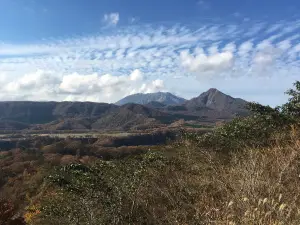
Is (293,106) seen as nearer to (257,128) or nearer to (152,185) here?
(257,128)

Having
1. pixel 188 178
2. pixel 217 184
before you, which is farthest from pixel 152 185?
pixel 217 184

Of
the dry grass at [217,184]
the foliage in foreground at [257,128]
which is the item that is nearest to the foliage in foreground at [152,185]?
the dry grass at [217,184]

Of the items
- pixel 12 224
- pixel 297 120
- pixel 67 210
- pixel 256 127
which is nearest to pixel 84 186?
pixel 67 210

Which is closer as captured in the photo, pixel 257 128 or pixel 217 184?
pixel 217 184

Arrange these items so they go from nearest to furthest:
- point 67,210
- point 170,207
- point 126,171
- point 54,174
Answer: point 170,207
point 67,210
point 126,171
point 54,174

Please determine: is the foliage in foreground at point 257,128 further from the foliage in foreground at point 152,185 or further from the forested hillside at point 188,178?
the foliage in foreground at point 152,185

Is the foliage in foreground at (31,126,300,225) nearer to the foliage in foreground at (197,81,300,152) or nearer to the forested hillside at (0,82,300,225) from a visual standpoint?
the forested hillside at (0,82,300,225)

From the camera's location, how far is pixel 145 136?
415 feet

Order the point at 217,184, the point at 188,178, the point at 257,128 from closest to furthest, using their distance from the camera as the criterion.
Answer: the point at 217,184 < the point at 188,178 < the point at 257,128

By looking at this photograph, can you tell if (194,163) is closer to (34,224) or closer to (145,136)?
(34,224)

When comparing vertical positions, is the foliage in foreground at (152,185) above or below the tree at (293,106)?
below

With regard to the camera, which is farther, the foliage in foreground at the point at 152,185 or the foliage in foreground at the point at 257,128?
the foliage in foreground at the point at 257,128

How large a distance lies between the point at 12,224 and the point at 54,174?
151 inches

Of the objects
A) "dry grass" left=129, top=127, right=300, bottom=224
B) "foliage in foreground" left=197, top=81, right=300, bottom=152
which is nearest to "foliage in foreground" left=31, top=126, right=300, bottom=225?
"dry grass" left=129, top=127, right=300, bottom=224
